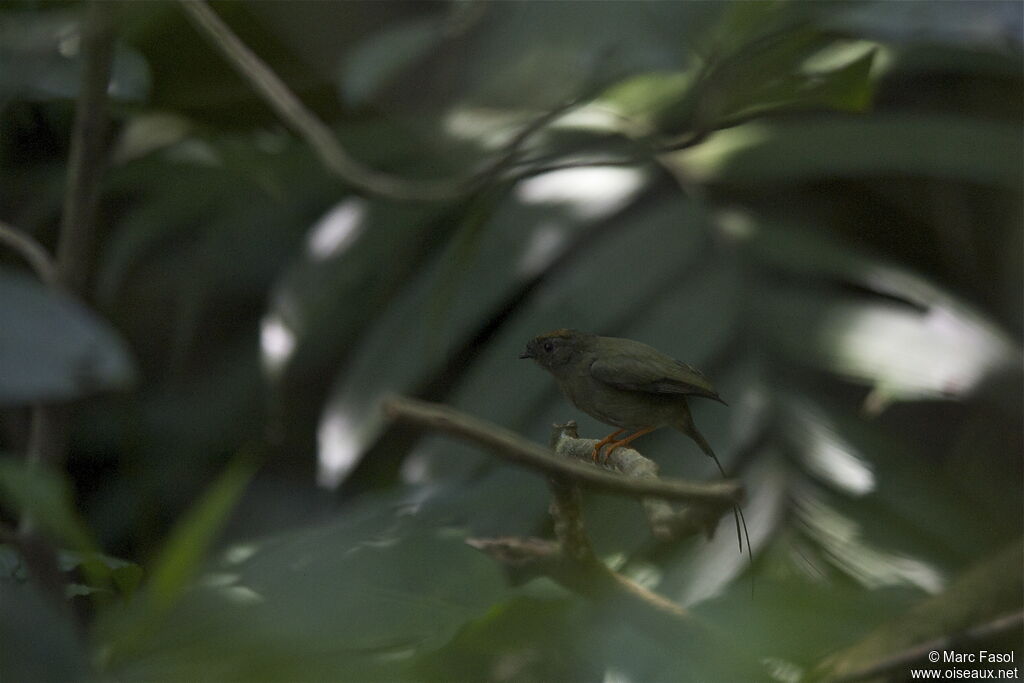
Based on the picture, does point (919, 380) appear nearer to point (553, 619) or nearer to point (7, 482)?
point (553, 619)

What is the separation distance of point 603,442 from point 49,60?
54 cm

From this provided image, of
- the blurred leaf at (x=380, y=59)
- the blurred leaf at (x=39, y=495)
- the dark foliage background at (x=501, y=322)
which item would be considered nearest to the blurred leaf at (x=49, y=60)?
the dark foliage background at (x=501, y=322)

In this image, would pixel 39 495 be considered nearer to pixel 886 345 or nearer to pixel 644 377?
pixel 644 377

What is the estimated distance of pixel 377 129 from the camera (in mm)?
1242

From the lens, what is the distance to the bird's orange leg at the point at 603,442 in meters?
0.31

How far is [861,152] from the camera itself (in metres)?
1.06

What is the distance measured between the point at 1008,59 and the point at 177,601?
1202mm

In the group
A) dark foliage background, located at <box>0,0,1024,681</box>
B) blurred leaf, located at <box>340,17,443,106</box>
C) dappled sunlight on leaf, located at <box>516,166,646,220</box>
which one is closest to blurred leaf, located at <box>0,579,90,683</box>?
dark foliage background, located at <box>0,0,1024,681</box>

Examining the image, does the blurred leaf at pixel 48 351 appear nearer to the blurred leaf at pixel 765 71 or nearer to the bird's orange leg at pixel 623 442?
the bird's orange leg at pixel 623 442

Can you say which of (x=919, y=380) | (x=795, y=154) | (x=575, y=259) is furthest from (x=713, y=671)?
(x=795, y=154)

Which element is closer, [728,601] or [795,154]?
[728,601]

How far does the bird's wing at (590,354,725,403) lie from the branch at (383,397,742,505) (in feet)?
0.33

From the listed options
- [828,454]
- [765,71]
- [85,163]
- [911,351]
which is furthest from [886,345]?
[85,163]

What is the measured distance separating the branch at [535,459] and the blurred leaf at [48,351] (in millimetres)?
117
